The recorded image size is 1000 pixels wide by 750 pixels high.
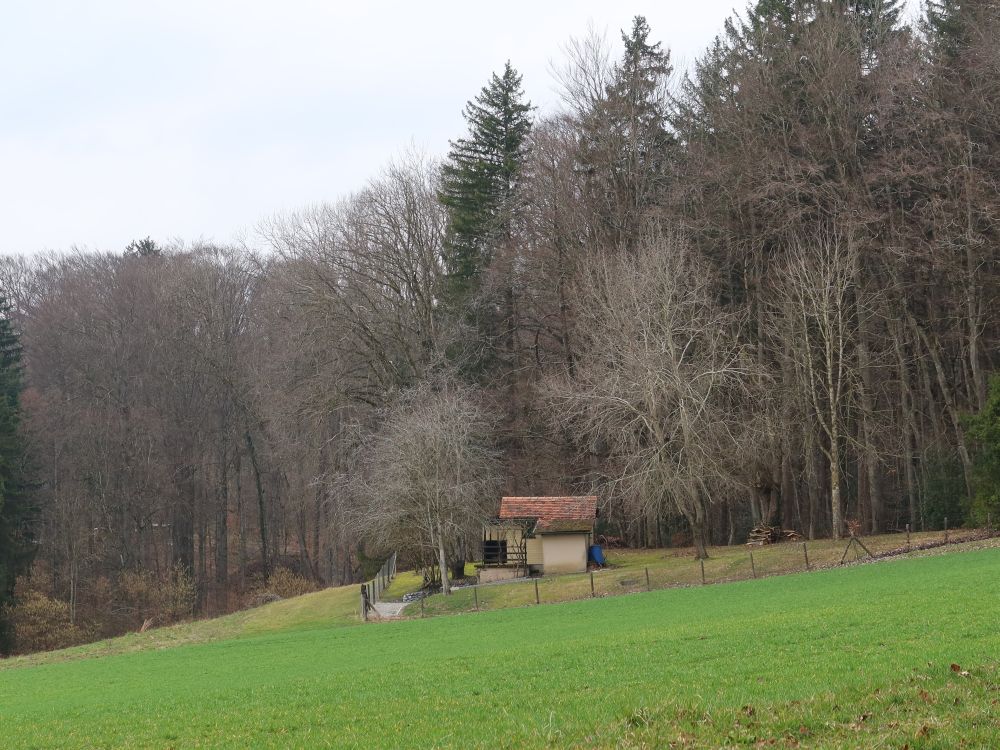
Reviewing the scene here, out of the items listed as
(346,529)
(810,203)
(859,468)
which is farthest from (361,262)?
(859,468)

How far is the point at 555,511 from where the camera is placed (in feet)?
155

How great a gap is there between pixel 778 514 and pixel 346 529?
20.7 meters

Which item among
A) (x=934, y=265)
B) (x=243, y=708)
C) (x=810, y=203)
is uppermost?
(x=810, y=203)

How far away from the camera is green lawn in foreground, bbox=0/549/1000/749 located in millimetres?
9797

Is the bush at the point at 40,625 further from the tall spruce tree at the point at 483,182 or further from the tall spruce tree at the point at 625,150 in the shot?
the tall spruce tree at the point at 625,150

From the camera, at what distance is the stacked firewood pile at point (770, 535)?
4572cm

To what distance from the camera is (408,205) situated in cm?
5544

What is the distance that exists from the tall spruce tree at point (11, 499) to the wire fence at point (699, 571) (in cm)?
2380

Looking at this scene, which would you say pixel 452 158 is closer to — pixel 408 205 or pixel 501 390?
pixel 408 205

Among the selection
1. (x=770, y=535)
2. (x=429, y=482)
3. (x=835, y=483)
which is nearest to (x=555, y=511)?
(x=429, y=482)

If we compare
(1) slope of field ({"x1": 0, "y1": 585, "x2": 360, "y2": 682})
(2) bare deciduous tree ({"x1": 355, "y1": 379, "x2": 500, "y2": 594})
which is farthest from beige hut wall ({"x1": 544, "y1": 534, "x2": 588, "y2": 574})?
(1) slope of field ({"x1": 0, "y1": 585, "x2": 360, "y2": 682})

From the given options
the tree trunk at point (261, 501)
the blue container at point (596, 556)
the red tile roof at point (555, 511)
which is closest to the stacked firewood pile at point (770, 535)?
the blue container at point (596, 556)

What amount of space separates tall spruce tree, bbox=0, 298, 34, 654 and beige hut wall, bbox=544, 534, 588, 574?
27399 millimetres

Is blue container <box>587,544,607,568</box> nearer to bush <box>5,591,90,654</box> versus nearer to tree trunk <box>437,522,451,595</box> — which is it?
tree trunk <box>437,522,451,595</box>
